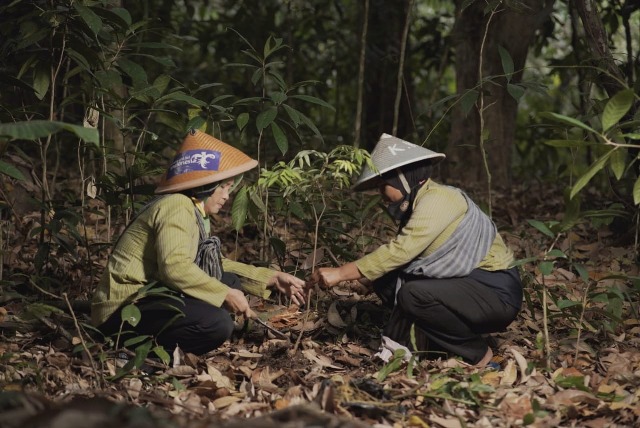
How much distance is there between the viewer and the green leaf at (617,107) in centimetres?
326

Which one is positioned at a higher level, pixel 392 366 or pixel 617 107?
pixel 617 107

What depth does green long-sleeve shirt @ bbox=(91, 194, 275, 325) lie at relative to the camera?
363 cm

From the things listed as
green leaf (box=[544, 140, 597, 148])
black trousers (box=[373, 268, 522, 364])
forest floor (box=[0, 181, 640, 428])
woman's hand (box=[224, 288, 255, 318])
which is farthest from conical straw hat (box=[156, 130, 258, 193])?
green leaf (box=[544, 140, 597, 148])

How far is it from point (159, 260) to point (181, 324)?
32cm

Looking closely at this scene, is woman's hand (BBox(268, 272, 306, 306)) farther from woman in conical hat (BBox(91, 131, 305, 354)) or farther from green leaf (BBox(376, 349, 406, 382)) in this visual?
green leaf (BBox(376, 349, 406, 382))

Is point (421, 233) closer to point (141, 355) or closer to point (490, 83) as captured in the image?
point (141, 355)

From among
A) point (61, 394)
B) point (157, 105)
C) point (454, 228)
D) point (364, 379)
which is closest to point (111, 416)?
point (61, 394)

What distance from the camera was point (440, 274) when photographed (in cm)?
395

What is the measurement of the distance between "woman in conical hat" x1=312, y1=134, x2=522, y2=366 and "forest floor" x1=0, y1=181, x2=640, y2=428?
0.48 feet

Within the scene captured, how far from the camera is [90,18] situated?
4.06 meters

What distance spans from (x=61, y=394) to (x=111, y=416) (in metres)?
1.11

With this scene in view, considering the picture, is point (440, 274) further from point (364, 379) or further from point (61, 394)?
point (61, 394)

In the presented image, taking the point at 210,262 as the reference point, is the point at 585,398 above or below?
below

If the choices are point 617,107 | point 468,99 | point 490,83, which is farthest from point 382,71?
point 617,107
